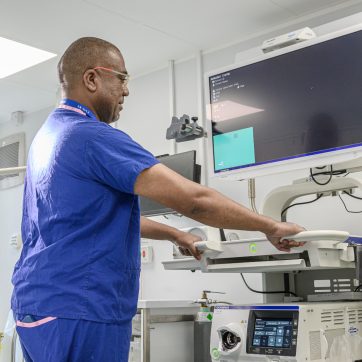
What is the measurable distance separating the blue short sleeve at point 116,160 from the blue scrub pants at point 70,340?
330mm

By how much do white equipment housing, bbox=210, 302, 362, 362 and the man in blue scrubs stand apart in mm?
480

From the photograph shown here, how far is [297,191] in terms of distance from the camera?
2322 mm

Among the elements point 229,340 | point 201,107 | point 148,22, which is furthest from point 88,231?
point 201,107

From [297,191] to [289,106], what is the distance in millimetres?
345

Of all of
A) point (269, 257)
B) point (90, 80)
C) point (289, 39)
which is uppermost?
point (289, 39)

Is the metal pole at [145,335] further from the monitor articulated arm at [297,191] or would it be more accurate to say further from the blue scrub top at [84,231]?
the blue scrub top at [84,231]

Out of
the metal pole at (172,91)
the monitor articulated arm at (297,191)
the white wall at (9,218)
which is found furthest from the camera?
the white wall at (9,218)

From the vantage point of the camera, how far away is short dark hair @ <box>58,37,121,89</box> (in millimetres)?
1622

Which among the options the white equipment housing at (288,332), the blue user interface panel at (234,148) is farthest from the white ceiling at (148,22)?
the white equipment housing at (288,332)

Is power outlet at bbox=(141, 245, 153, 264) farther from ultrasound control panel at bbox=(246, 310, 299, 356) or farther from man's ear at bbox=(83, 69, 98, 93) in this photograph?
man's ear at bbox=(83, 69, 98, 93)

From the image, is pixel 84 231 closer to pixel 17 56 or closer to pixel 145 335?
pixel 145 335

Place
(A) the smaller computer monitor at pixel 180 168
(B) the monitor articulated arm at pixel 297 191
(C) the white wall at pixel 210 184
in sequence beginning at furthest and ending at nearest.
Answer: (A) the smaller computer monitor at pixel 180 168 → (C) the white wall at pixel 210 184 → (B) the monitor articulated arm at pixel 297 191

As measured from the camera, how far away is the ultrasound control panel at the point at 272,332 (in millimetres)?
1834

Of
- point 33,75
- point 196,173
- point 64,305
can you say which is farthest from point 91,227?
point 33,75
